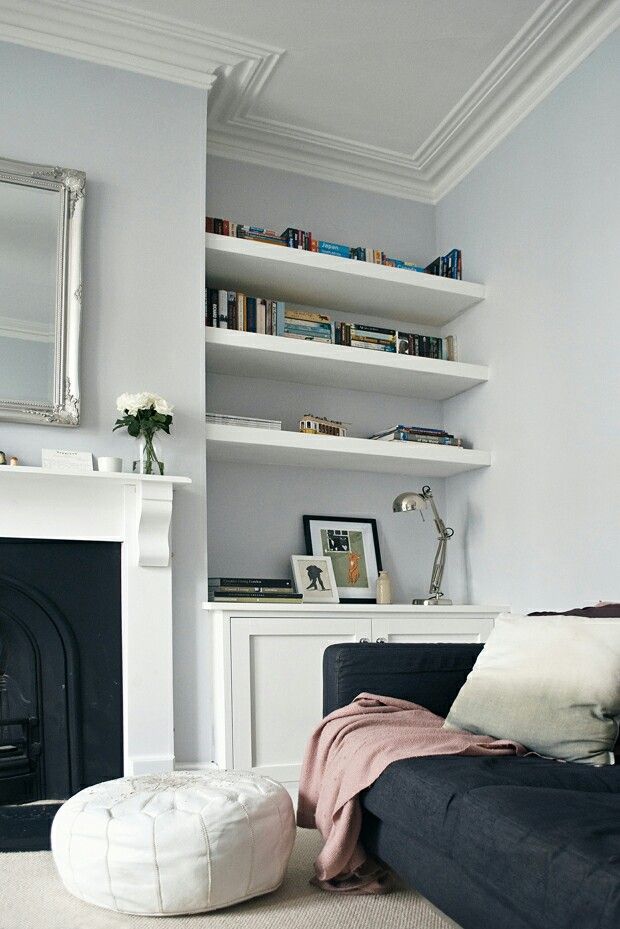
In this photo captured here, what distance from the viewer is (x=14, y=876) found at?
2.16m

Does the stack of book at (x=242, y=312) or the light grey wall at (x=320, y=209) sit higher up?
the light grey wall at (x=320, y=209)

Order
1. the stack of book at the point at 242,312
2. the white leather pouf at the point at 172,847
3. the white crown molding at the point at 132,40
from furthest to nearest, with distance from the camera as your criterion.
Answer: the stack of book at the point at 242,312 < the white crown molding at the point at 132,40 < the white leather pouf at the point at 172,847

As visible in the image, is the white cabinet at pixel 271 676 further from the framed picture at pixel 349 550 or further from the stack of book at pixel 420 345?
the stack of book at pixel 420 345

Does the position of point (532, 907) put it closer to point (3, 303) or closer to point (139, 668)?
point (139, 668)

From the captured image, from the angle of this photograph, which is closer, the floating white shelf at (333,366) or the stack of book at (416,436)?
the floating white shelf at (333,366)

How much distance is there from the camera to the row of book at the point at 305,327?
381 centimetres

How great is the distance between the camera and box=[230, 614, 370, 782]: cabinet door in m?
3.24

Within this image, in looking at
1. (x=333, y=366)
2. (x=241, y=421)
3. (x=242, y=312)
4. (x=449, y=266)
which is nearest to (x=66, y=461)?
(x=241, y=421)

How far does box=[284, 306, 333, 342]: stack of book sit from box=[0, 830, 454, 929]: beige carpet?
8.02 feet

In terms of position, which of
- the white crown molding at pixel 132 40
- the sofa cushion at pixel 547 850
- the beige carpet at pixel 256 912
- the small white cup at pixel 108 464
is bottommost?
the beige carpet at pixel 256 912

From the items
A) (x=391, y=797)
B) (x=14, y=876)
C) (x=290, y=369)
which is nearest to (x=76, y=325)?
(x=290, y=369)

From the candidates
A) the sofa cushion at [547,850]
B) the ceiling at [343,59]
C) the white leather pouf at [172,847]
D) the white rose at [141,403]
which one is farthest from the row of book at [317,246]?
the sofa cushion at [547,850]

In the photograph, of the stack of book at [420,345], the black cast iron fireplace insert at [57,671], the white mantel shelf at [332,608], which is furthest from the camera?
the stack of book at [420,345]

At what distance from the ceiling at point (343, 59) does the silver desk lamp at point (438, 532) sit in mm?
1751
